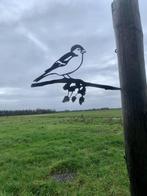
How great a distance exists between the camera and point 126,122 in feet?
6.32

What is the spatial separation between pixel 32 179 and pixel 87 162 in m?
2.10

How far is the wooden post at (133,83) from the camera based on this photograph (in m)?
1.87

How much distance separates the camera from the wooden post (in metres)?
1.87

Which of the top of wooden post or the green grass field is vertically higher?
the top of wooden post

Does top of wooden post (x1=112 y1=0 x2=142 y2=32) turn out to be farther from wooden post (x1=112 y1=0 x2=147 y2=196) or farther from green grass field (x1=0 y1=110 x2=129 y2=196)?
green grass field (x1=0 y1=110 x2=129 y2=196)

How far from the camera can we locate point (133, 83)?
73.9 inches

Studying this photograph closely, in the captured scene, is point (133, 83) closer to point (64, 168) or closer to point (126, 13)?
point (126, 13)

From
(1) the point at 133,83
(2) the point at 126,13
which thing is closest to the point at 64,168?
(1) the point at 133,83

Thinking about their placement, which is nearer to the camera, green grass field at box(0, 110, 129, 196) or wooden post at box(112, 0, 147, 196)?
wooden post at box(112, 0, 147, 196)

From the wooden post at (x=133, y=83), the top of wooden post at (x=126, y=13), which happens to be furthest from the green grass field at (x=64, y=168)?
the top of wooden post at (x=126, y=13)

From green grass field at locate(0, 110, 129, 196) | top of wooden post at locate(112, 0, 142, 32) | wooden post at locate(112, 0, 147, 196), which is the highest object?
top of wooden post at locate(112, 0, 142, 32)

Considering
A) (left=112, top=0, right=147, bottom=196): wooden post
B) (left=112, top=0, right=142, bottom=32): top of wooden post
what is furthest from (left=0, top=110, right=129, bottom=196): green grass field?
(left=112, top=0, right=142, bottom=32): top of wooden post

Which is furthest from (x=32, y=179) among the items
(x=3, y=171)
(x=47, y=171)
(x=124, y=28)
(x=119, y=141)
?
(x=124, y=28)

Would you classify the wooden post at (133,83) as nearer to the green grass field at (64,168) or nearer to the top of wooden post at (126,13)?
the top of wooden post at (126,13)
